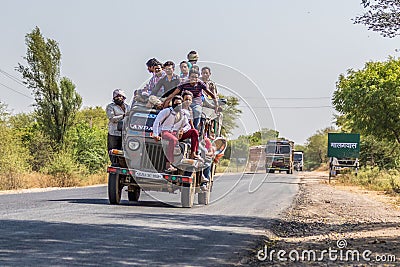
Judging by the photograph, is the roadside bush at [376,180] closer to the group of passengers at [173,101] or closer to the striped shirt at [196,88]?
the group of passengers at [173,101]

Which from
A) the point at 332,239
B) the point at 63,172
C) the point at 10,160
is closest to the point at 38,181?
the point at 10,160

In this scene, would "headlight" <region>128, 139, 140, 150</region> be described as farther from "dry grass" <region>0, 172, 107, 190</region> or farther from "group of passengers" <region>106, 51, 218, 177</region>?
"dry grass" <region>0, 172, 107, 190</region>

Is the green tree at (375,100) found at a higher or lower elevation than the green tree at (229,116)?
higher

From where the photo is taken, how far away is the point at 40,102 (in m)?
38.9

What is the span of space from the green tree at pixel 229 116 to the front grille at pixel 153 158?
3155 mm

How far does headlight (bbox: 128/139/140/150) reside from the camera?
15727mm

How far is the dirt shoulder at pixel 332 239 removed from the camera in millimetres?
8969

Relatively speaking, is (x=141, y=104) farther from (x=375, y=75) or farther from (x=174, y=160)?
(x=375, y=75)

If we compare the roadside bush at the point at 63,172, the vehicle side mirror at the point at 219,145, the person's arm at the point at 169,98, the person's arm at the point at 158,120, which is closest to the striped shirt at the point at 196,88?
the person's arm at the point at 169,98

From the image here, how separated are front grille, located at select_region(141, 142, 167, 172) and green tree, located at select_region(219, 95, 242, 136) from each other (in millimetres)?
3155

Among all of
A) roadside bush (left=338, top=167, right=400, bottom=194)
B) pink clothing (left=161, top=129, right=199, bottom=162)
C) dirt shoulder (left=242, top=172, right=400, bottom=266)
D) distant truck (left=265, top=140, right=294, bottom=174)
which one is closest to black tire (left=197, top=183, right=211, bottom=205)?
dirt shoulder (left=242, top=172, right=400, bottom=266)

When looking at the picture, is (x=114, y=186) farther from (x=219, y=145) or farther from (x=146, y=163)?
(x=219, y=145)

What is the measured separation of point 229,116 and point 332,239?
8.46m

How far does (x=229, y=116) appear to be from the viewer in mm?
19359
